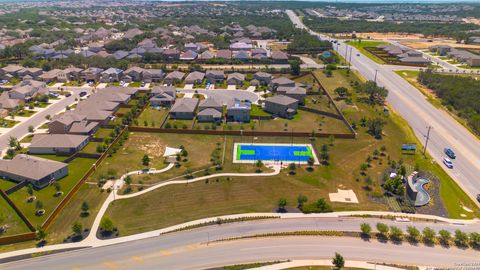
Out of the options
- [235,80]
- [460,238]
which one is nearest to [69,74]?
[235,80]

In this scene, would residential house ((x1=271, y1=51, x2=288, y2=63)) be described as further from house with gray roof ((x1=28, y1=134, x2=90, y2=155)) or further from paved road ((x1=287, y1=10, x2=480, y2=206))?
house with gray roof ((x1=28, y1=134, x2=90, y2=155))

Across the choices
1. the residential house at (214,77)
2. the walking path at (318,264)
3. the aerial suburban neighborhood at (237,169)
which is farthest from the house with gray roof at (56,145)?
the residential house at (214,77)

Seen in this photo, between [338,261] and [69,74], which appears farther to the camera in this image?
[69,74]

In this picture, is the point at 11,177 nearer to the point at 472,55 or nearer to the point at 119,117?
the point at 119,117

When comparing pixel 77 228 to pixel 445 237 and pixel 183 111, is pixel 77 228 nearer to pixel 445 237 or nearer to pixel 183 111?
pixel 183 111

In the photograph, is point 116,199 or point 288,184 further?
point 288,184

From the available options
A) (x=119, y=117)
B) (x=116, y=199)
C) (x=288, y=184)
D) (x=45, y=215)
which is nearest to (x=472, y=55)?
(x=288, y=184)
